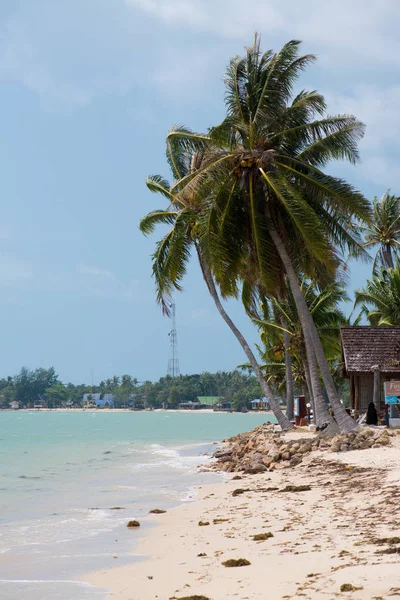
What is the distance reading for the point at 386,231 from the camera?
36.9 metres

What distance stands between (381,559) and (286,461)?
11.4 metres

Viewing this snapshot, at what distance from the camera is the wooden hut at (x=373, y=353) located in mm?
24922

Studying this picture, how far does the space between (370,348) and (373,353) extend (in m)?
0.24

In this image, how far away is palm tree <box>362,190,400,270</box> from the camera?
3694 centimetres

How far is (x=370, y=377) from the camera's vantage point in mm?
27016

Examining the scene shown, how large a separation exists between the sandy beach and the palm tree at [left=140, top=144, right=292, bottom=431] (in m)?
10.3

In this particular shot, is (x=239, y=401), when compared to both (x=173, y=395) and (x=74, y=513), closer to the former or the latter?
(x=173, y=395)

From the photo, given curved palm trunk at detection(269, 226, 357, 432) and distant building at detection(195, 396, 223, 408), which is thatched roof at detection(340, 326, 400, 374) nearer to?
curved palm trunk at detection(269, 226, 357, 432)

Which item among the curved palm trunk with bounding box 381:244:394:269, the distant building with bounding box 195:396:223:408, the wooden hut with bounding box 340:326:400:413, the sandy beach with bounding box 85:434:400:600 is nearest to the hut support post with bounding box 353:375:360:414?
the wooden hut with bounding box 340:326:400:413

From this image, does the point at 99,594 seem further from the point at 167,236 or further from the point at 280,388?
the point at 280,388

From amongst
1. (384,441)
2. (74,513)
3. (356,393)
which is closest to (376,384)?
(356,393)

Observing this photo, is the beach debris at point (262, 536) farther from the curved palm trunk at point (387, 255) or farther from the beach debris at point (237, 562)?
the curved palm trunk at point (387, 255)

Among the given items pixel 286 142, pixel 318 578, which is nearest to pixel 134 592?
pixel 318 578

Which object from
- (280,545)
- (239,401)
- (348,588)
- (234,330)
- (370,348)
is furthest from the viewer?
(239,401)
